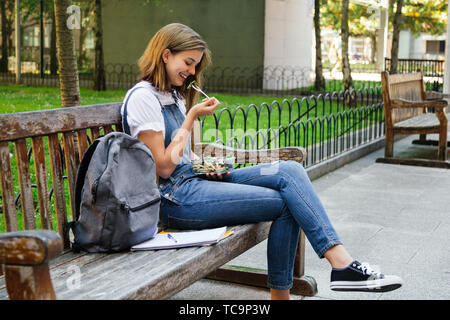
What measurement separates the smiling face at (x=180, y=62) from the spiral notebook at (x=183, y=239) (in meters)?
0.88

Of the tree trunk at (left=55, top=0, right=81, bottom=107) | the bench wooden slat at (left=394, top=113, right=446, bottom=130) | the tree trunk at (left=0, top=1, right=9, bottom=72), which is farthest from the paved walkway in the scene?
the tree trunk at (left=0, top=1, right=9, bottom=72)

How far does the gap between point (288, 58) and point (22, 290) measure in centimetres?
1981

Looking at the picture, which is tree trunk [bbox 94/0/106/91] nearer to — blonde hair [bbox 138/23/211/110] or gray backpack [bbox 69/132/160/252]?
blonde hair [bbox 138/23/211/110]

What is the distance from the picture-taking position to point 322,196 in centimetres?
641

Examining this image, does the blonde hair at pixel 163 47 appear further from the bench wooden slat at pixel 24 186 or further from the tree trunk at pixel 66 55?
the tree trunk at pixel 66 55

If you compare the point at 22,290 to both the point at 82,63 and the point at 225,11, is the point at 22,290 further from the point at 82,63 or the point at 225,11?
the point at 82,63

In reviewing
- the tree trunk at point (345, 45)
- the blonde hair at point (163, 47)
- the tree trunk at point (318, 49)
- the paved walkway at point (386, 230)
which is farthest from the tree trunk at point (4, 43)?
the blonde hair at point (163, 47)

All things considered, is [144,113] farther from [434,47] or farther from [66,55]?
[434,47]

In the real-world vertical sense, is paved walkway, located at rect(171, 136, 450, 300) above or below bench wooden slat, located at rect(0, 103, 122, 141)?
below

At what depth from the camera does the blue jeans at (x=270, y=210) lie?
3.09 m

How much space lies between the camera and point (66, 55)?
5957 mm

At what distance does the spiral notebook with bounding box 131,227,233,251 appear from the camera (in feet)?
9.20

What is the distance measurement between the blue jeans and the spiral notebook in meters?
0.12
